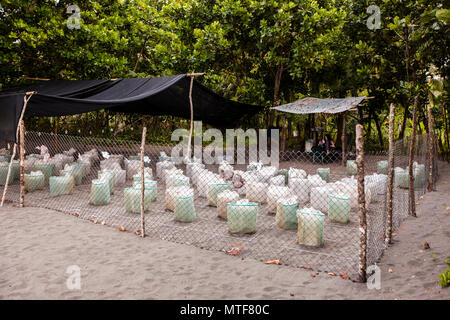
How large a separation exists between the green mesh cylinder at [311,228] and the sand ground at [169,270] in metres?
0.79

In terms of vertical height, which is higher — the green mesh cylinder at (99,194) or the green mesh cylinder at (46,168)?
the green mesh cylinder at (46,168)

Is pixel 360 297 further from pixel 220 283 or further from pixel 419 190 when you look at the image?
pixel 419 190

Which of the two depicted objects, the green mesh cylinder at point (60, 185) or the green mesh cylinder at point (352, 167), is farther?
the green mesh cylinder at point (352, 167)

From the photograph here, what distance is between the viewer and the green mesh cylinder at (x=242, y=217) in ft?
15.8

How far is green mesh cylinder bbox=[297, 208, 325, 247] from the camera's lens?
427 centimetres

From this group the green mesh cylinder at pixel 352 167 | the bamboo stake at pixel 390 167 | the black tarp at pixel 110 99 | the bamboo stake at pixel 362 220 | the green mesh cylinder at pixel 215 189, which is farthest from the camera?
the green mesh cylinder at pixel 352 167

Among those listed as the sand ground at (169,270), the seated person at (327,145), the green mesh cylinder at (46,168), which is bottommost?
the sand ground at (169,270)

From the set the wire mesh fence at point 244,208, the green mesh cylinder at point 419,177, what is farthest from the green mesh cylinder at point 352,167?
the green mesh cylinder at point 419,177

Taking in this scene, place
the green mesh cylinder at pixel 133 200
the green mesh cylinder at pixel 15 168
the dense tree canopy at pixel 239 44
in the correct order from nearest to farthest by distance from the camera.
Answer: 1. the green mesh cylinder at pixel 133 200
2. the green mesh cylinder at pixel 15 168
3. the dense tree canopy at pixel 239 44

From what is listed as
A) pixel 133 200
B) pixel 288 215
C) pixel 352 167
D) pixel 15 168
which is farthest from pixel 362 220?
pixel 15 168

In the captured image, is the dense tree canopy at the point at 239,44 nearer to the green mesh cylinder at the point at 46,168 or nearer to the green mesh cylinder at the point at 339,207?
the green mesh cylinder at the point at 46,168

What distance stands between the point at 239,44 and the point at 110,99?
6.63 m

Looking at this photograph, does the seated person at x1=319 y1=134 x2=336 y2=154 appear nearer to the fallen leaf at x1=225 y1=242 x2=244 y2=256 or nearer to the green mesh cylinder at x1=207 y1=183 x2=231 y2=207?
the green mesh cylinder at x1=207 y1=183 x2=231 y2=207

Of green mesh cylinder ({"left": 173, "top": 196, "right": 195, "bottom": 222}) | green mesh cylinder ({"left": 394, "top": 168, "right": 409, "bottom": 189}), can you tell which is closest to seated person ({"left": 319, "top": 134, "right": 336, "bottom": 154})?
green mesh cylinder ({"left": 394, "top": 168, "right": 409, "bottom": 189})
